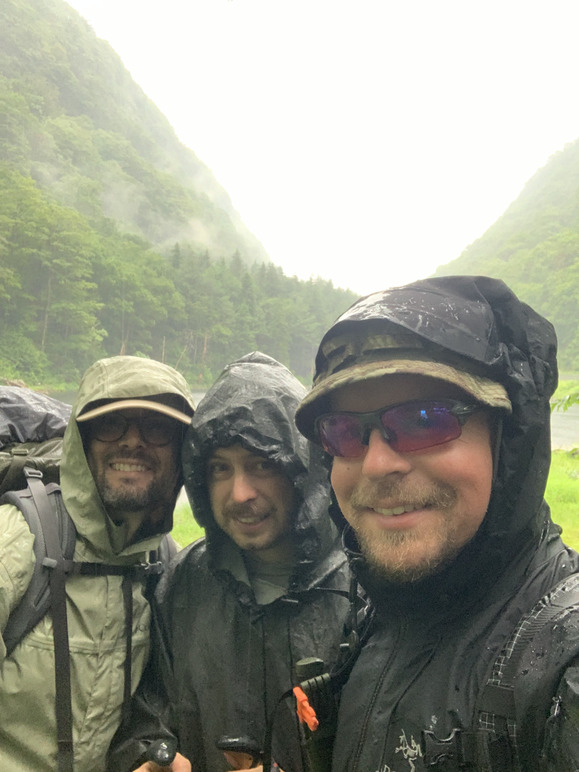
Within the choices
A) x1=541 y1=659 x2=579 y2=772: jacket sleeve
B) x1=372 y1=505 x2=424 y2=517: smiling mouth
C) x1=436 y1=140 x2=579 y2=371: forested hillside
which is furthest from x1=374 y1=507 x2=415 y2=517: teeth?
x1=436 y1=140 x2=579 y2=371: forested hillside

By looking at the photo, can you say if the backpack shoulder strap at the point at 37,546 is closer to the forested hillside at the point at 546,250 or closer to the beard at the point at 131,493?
the beard at the point at 131,493

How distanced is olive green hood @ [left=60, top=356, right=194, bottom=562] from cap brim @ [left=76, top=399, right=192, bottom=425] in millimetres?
33

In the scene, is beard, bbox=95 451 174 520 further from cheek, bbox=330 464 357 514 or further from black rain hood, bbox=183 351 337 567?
cheek, bbox=330 464 357 514

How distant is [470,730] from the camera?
95cm

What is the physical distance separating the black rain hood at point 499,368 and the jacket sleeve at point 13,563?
168cm

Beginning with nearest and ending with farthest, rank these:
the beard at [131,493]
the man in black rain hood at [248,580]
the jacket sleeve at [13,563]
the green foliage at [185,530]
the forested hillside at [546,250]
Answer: the jacket sleeve at [13,563] → the man in black rain hood at [248,580] → the beard at [131,493] → the green foliage at [185,530] → the forested hillside at [546,250]

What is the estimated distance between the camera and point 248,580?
7.62ft

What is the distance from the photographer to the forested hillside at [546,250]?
114ft

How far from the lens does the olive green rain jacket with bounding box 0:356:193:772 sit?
195cm

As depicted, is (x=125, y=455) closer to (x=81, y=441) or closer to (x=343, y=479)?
(x=81, y=441)

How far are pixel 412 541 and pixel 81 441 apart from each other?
186 centimetres

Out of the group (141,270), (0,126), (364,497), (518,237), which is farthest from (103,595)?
(0,126)

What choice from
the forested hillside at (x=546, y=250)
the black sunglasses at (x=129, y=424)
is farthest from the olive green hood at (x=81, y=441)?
A: the forested hillside at (x=546, y=250)

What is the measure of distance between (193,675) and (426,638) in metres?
1.49
